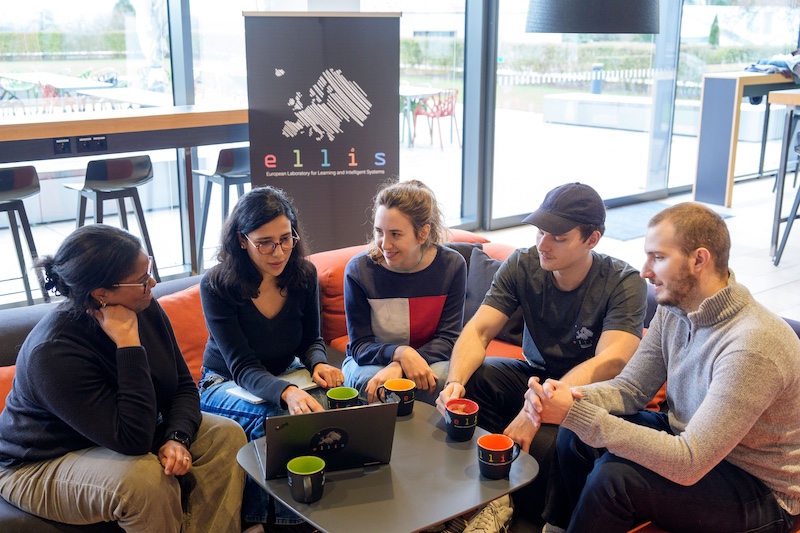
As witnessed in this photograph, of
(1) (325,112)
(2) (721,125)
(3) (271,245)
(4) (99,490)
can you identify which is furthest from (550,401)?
(2) (721,125)

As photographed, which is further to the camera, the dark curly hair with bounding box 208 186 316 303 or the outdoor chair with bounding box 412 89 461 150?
the outdoor chair with bounding box 412 89 461 150

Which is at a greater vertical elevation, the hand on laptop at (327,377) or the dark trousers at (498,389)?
the hand on laptop at (327,377)

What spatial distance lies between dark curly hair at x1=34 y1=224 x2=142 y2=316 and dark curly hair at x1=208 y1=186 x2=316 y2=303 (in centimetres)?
46

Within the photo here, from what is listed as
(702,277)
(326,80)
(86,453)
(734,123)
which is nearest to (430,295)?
(702,277)

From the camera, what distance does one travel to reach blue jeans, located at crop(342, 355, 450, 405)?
2631mm

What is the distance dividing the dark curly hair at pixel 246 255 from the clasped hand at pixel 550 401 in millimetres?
928

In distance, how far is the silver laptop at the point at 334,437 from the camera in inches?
70.5

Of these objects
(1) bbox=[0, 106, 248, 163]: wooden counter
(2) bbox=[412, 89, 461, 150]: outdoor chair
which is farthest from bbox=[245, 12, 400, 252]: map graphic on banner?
(2) bbox=[412, 89, 461, 150]: outdoor chair

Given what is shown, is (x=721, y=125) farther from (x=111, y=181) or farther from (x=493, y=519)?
(x=493, y=519)

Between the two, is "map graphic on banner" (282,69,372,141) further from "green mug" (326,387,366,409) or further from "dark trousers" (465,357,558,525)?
"green mug" (326,387,366,409)

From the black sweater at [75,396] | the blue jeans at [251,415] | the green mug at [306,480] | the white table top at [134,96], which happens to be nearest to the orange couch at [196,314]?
the blue jeans at [251,415]

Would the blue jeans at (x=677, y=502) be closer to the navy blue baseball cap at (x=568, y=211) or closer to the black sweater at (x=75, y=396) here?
the navy blue baseball cap at (x=568, y=211)

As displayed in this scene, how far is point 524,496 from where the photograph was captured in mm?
2486

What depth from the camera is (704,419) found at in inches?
72.5
